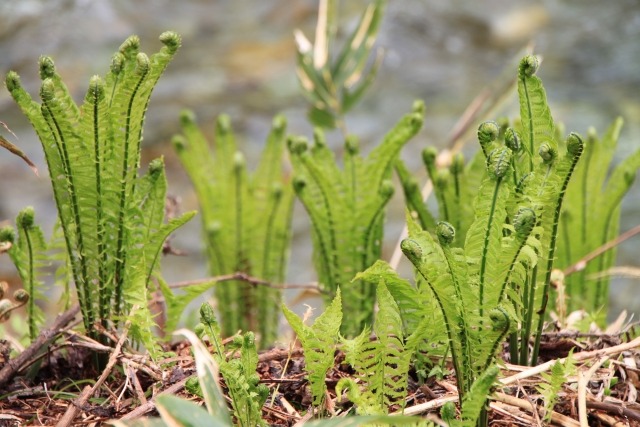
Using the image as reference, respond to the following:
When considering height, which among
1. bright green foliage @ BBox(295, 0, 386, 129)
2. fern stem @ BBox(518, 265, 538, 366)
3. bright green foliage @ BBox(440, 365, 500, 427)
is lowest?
→ bright green foliage @ BBox(440, 365, 500, 427)

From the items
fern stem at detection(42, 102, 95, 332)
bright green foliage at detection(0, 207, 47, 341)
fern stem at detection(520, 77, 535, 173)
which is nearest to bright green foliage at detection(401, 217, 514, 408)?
fern stem at detection(520, 77, 535, 173)

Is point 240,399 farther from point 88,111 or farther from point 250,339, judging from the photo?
point 88,111

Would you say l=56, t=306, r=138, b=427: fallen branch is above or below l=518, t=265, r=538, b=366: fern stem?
below

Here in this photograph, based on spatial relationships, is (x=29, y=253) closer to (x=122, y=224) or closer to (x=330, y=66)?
(x=122, y=224)

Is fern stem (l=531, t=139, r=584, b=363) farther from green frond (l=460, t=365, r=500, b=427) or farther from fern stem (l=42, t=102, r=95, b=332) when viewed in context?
fern stem (l=42, t=102, r=95, b=332)

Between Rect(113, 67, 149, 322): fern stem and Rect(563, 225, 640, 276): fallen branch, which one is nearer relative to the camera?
Rect(113, 67, 149, 322): fern stem

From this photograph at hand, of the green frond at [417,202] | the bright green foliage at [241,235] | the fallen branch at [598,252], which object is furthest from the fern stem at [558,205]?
the bright green foliage at [241,235]

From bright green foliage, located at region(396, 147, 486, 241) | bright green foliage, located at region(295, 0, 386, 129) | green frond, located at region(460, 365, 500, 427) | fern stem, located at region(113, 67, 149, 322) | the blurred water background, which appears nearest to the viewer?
green frond, located at region(460, 365, 500, 427)
